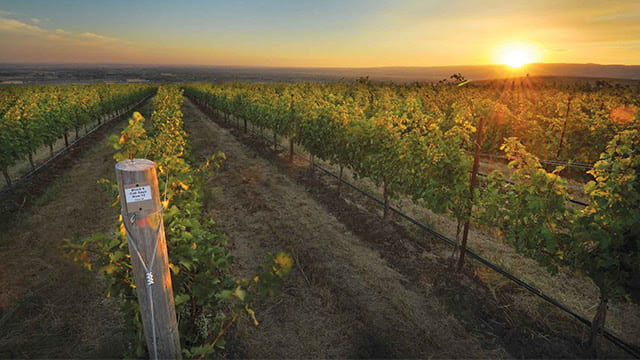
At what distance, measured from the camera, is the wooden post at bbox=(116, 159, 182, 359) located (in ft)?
6.80

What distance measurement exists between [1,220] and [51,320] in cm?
554

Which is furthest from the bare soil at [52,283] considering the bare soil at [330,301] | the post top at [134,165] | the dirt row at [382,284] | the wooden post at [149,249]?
the post top at [134,165]

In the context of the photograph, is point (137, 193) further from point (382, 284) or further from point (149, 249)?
point (382, 284)

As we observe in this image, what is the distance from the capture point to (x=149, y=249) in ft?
7.23

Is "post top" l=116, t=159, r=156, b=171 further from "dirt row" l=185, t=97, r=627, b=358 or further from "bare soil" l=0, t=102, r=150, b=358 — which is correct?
"dirt row" l=185, t=97, r=627, b=358

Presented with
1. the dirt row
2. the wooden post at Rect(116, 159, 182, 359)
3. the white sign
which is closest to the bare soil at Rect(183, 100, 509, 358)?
the dirt row

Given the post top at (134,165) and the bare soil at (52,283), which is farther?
the bare soil at (52,283)

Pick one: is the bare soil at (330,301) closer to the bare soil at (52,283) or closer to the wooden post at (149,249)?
the bare soil at (52,283)

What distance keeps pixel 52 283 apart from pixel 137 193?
5.89 metres

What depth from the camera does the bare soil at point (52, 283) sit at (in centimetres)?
476

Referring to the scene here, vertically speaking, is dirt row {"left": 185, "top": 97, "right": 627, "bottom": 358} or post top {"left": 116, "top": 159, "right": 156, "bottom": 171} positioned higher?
post top {"left": 116, "top": 159, "right": 156, "bottom": 171}

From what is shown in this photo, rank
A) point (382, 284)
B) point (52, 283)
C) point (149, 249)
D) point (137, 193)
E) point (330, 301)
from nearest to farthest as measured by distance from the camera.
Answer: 1. point (137, 193)
2. point (149, 249)
3. point (330, 301)
4. point (52, 283)
5. point (382, 284)

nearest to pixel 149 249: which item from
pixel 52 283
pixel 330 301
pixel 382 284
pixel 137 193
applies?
pixel 137 193

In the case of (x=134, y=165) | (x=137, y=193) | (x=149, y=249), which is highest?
(x=134, y=165)
